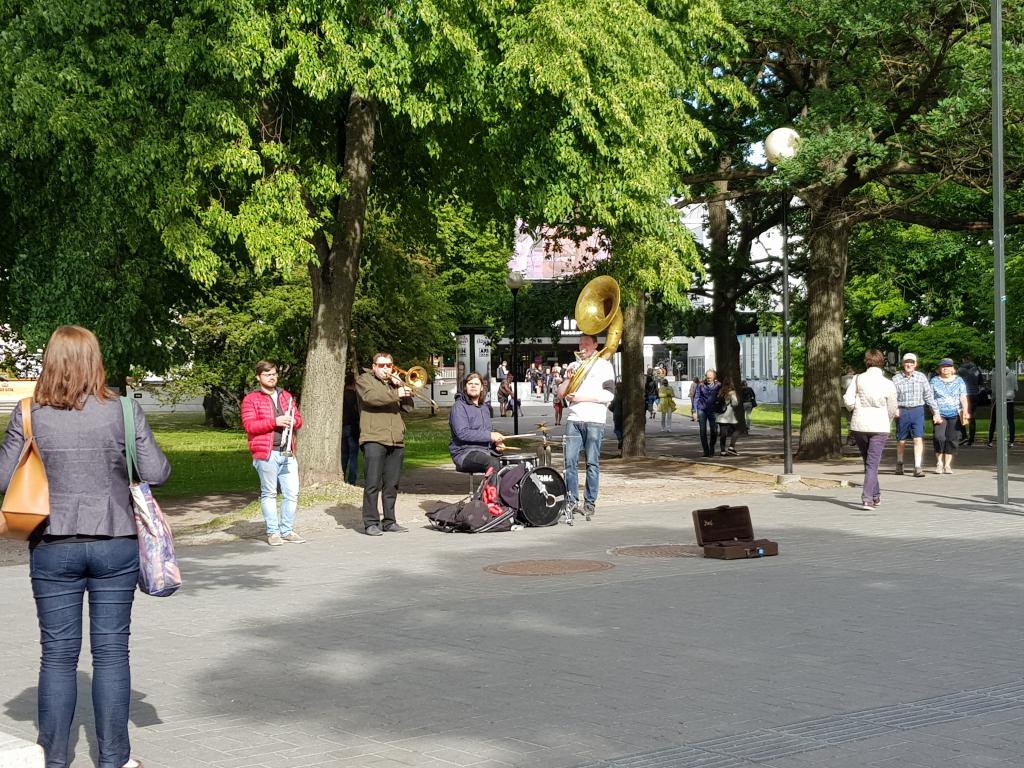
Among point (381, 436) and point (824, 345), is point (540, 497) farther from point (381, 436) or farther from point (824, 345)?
point (824, 345)

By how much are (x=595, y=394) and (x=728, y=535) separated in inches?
131

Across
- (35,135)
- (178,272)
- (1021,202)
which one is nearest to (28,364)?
(178,272)

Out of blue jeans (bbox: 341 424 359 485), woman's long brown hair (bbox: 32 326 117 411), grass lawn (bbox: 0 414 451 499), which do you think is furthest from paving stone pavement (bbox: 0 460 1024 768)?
grass lawn (bbox: 0 414 451 499)

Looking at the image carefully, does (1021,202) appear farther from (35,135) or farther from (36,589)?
(36,589)

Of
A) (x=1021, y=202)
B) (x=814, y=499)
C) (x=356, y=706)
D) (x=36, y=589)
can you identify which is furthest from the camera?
(x=1021, y=202)

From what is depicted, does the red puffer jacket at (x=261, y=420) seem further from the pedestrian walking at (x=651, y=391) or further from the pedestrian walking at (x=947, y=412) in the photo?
the pedestrian walking at (x=651, y=391)

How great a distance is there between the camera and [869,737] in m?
5.91

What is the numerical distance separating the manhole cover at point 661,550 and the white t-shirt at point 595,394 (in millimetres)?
2457

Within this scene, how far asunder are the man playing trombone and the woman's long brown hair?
8.70 meters

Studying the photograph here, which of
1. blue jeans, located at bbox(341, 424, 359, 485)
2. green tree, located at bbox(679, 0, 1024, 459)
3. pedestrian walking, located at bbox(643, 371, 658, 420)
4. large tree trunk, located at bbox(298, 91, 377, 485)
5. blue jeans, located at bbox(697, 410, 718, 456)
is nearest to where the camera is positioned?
large tree trunk, located at bbox(298, 91, 377, 485)

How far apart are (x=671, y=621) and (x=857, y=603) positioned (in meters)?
1.43

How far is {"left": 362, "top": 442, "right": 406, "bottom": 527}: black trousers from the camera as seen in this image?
46.7ft

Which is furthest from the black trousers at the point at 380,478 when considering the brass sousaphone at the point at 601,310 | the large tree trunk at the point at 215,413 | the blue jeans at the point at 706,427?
the large tree trunk at the point at 215,413

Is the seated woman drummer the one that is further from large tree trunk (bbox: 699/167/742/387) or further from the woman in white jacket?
large tree trunk (bbox: 699/167/742/387)
